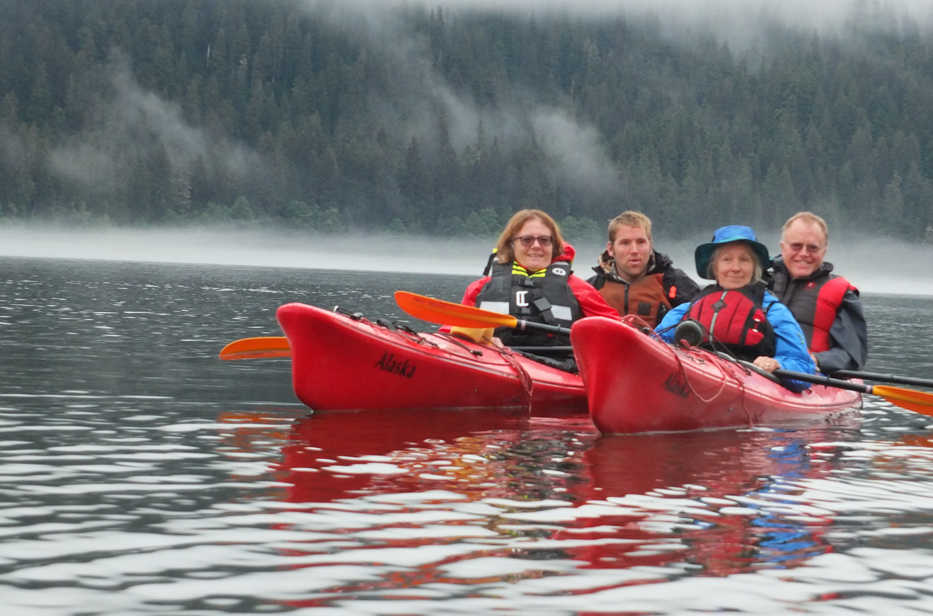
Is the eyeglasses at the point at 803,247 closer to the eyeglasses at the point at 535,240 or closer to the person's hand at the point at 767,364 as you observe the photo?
the person's hand at the point at 767,364

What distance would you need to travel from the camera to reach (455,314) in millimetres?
11633

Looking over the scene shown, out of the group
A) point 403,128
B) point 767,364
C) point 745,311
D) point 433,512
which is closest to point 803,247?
point 745,311

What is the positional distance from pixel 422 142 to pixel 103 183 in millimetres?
40170

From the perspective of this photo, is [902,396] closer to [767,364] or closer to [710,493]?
[767,364]

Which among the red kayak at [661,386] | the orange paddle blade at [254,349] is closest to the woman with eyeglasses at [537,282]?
the red kayak at [661,386]

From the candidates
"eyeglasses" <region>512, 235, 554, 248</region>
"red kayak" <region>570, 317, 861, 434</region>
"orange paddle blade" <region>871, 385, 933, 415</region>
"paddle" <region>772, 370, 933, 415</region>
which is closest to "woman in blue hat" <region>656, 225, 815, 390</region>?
"red kayak" <region>570, 317, 861, 434</region>

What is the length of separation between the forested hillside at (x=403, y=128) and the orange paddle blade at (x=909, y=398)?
446 feet

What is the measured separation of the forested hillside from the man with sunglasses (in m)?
135

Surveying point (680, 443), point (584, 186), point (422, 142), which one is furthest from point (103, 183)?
point (680, 443)

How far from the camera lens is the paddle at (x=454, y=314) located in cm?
1162

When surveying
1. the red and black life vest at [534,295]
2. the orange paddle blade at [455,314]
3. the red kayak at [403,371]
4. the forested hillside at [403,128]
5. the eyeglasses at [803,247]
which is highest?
the forested hillside at [403,128]

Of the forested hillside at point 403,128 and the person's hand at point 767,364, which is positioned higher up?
the forested hillside at point 403,128

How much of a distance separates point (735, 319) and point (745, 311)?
0.41 ft

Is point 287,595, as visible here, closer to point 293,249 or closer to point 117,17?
point 293,249
